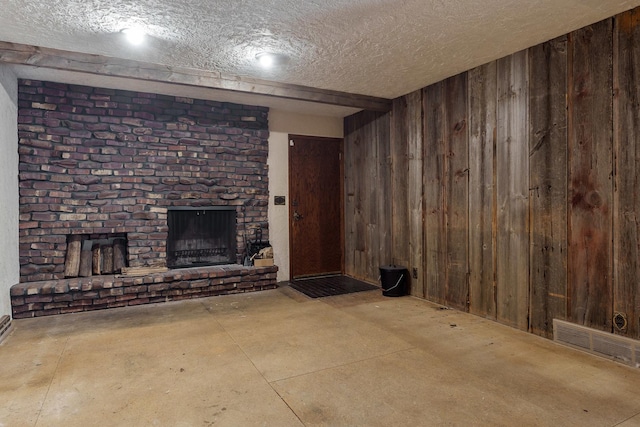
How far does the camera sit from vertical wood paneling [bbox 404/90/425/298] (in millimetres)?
4430

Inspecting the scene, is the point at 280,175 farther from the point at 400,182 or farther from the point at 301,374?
the point at 301,374

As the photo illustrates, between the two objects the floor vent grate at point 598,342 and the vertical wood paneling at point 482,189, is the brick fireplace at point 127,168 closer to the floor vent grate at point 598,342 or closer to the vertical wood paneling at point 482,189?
the vertical wood paneling at point 482,189

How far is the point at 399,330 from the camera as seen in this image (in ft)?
10.9

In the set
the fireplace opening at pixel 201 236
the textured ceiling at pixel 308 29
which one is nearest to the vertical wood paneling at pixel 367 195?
the textured ceiling at pixel 308 29

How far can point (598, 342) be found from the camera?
2748mm

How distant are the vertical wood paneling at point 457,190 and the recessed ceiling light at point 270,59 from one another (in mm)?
1800

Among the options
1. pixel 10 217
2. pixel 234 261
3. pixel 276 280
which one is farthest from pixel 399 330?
pixel 10 217

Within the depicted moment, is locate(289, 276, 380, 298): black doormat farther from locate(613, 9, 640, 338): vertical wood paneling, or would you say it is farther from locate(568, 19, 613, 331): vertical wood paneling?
locate(613, 9, 640, 338): vertical wood paneling

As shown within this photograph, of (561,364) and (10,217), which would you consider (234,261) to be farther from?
(561,364)

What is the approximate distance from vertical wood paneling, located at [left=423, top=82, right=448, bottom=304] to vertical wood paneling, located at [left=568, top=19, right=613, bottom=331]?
133 centimetres

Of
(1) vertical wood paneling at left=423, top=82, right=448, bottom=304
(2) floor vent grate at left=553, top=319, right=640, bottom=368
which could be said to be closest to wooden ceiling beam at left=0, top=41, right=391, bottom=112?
(1) vertical wood paneling at left=423, top=82, right=448, bottom=304

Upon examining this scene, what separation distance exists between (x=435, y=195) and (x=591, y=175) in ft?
5.26

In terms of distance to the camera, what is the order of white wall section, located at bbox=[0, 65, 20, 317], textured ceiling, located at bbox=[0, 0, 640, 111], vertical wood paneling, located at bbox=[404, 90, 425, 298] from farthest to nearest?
vertical wood paneling, located at bbox=[404, 90, 425, 298] < white wall section, located at bbox=[0, 65, 20, 317] < textured ceiling, located at bbox=[0, 0, 640, 111]

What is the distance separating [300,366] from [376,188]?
307cm
